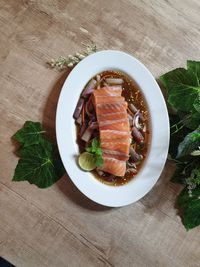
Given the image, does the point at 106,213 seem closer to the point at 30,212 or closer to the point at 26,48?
the point at 30,212

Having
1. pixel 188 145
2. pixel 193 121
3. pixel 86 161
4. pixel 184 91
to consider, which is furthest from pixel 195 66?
pixel 86 161

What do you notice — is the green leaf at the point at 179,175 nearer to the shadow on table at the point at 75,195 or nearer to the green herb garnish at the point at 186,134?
the green herb garnish at the point at 186,134

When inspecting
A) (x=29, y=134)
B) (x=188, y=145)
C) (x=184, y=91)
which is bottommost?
(x=29, y=134)

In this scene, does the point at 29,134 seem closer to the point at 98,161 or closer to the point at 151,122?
the point at 98,161

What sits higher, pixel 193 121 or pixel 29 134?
pixel 193 121

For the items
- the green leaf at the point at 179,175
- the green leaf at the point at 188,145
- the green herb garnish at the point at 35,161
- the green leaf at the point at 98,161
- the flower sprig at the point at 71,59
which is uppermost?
the green leaf at the point at 188,145

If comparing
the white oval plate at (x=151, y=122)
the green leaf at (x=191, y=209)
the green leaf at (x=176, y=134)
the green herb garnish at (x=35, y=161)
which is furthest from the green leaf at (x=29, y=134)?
the green leaf at (x=191, y=209)

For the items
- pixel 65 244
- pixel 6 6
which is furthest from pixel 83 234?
pixel 6 6
